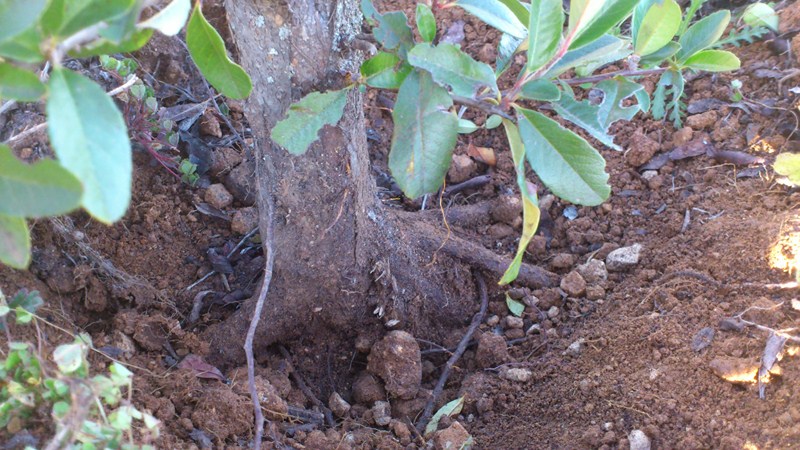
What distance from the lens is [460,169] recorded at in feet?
7.84

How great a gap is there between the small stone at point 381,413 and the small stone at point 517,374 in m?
0.32

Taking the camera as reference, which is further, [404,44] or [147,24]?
[404,44]

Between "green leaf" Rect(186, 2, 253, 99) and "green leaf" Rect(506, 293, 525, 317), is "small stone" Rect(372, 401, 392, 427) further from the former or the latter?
"green leaf" Rect(186, 2, 253, 99)

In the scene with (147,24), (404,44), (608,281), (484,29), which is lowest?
(608,281)

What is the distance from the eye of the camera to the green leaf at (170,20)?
0.91 m

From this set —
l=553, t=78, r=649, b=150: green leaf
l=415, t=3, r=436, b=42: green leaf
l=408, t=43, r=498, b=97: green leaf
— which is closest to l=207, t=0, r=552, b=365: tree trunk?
l=415, t=3, r=436, b=42: green leaf

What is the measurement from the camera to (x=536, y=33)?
119 cm

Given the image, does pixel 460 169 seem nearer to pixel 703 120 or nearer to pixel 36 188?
pixel 703 120

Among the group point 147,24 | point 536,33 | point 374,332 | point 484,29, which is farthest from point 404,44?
point 484,29

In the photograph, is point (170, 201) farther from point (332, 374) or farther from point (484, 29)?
point (484, 29)

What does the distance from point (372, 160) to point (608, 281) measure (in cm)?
91

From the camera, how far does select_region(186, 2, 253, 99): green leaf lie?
117cm

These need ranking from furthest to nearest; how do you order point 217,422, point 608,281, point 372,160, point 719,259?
point 372,160 → point 608,281 → point 719,259 → point 217,422

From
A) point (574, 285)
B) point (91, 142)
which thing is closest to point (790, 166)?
point (574, 285)
